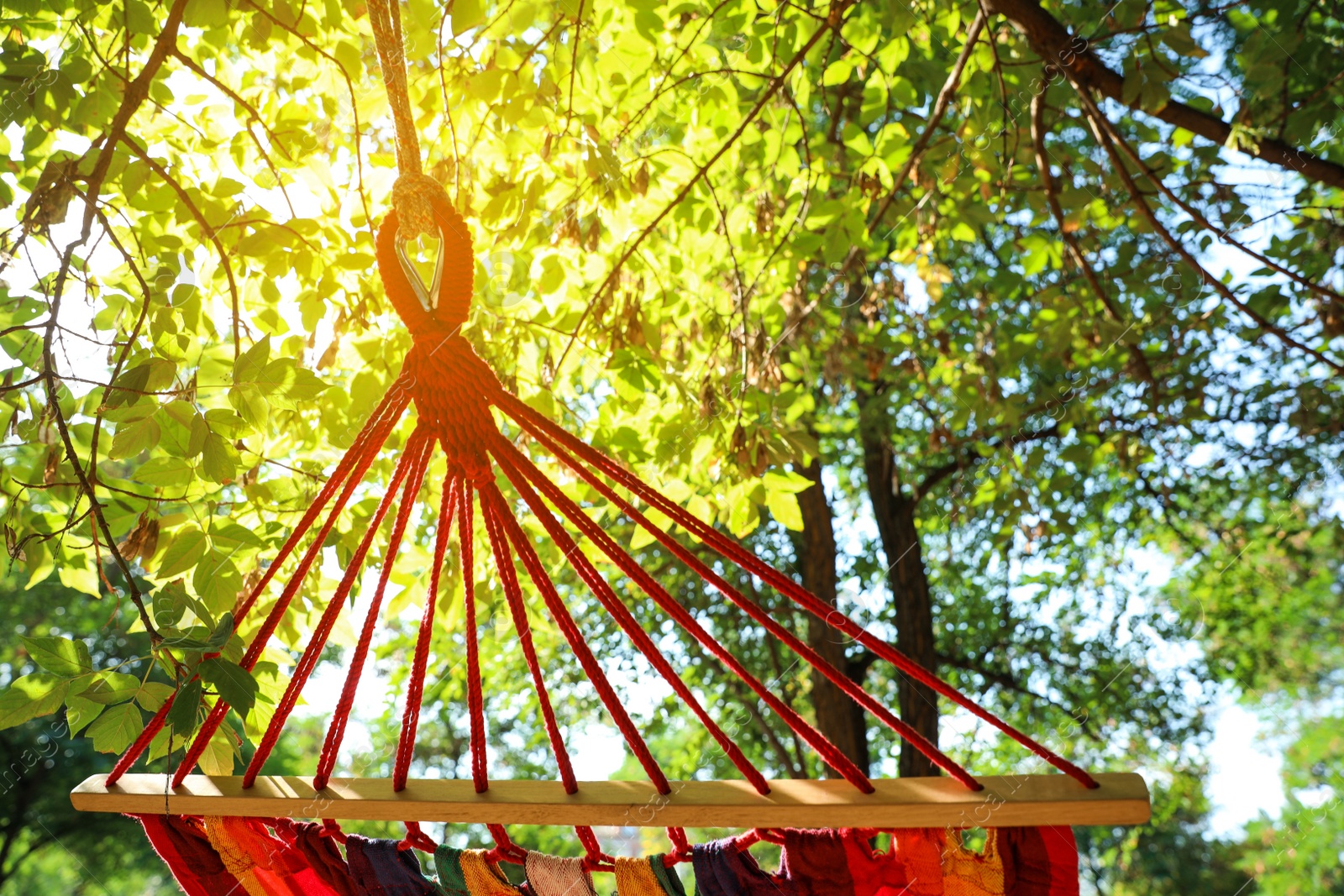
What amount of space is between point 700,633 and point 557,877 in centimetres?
29

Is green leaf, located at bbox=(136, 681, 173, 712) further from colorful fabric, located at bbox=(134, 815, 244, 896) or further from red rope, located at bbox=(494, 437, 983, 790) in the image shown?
red rope, located at bbox=(494, 437, 983, 790)

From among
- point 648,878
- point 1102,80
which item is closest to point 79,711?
point 648,878

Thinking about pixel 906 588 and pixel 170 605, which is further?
pixel 906 588

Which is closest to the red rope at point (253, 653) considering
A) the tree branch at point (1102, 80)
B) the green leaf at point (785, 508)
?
the green leaf at point (785, 508)

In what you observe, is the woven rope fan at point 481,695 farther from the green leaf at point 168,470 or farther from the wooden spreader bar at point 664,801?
the green leaf at point 168,470

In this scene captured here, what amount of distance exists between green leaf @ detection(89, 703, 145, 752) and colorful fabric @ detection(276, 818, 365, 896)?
0.18 m

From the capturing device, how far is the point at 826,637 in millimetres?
3732

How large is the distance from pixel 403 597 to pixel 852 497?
3605mm

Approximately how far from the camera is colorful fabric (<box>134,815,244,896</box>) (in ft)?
3.23

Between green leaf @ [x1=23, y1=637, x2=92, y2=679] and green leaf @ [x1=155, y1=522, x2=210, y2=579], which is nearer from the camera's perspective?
green leaf @ [x1=23, y1=637, x2=92, y2=679]

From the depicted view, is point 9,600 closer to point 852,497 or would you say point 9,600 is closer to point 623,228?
point 852,497

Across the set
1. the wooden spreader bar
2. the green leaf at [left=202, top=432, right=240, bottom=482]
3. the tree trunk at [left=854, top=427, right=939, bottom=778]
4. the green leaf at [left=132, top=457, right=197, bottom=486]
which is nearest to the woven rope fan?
the wooden spreader bar

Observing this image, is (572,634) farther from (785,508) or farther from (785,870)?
(785,508)

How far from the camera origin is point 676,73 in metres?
2.04
